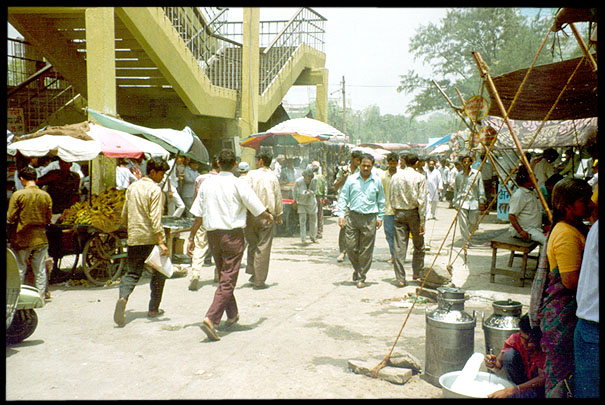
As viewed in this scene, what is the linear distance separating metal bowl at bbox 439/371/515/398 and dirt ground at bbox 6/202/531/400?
0.28 m

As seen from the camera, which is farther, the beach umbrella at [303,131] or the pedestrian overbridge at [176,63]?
the beach umbrella at [303,131]

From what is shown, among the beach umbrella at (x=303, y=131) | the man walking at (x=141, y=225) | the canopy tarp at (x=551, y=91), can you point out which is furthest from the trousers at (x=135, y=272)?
the beach umbrella at (x=303, y=131)

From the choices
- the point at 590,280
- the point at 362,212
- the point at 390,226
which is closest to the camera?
the point at 590,280

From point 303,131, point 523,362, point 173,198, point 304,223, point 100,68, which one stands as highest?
point 100,68

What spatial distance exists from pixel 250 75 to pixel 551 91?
1153 cm

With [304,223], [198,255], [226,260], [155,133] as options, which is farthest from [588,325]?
[304,223]

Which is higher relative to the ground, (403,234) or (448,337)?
(403,234)

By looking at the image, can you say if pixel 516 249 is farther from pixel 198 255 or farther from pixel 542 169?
pixel 198 255

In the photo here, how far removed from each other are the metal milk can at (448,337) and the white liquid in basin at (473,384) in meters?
0.39

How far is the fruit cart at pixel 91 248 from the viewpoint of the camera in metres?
7.93

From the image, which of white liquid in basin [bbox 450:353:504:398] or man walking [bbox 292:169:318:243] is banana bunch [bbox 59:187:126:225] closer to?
man walking [bbox 292:169:318:243]

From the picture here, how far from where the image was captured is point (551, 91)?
6246 millimetres

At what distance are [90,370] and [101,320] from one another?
166 centimetres

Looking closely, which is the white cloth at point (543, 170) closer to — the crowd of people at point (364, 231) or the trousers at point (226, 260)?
the crowd of people at point (364, 231)
